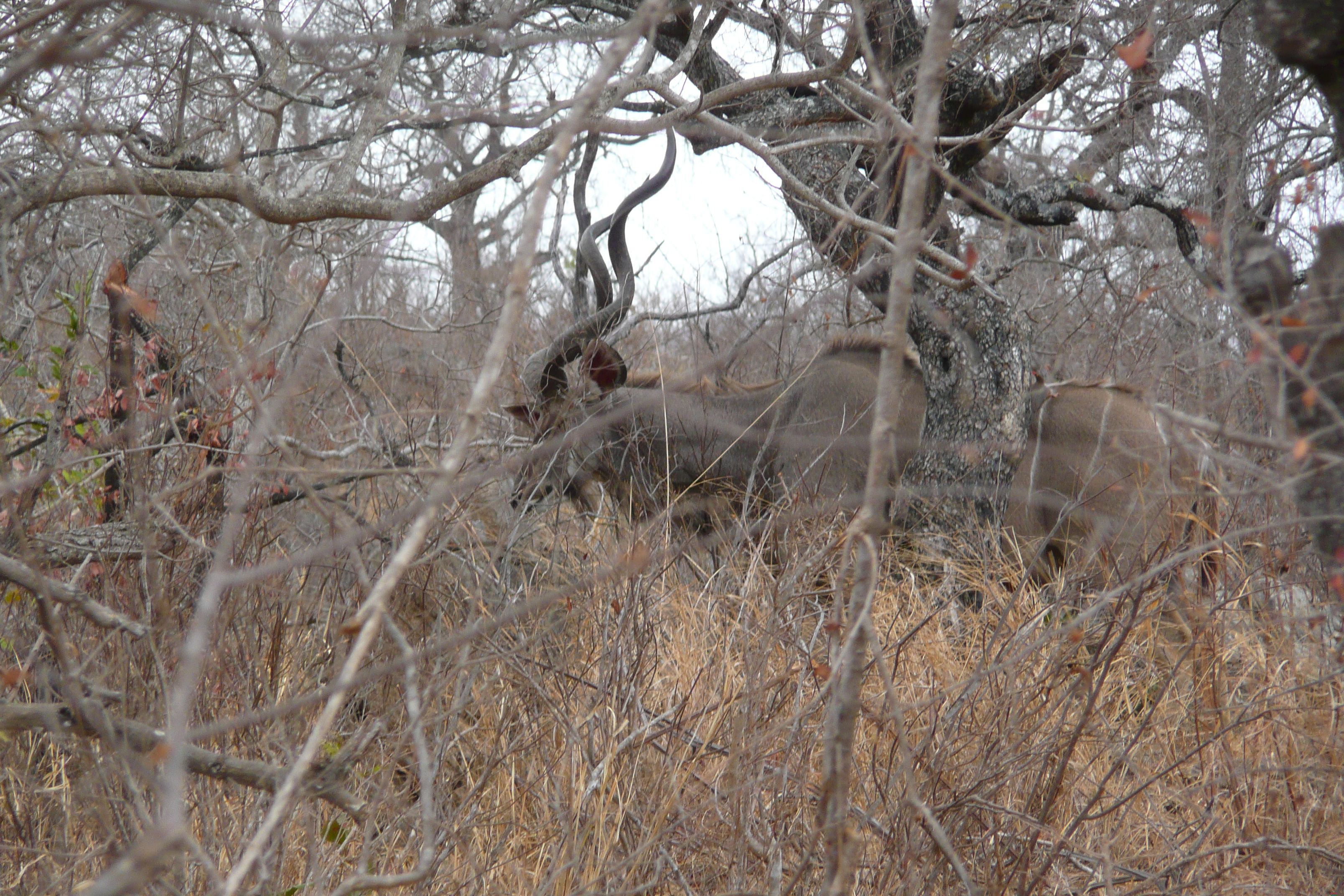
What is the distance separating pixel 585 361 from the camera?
4.70 metres

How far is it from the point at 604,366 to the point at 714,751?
2897 mm

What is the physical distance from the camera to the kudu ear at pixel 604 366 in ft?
15.6

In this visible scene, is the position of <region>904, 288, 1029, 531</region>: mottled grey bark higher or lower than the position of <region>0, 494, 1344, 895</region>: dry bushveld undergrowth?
higher

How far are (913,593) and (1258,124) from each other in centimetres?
297

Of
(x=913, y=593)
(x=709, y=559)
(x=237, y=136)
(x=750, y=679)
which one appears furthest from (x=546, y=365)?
(x=750, y=679)

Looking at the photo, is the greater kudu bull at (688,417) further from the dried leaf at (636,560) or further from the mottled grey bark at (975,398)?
the dried leaf at (636,560)

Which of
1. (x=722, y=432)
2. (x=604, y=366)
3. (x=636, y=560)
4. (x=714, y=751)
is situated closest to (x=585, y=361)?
(x=604, y=366)

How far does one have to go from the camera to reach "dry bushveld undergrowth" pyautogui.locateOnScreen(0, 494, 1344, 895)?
205cm

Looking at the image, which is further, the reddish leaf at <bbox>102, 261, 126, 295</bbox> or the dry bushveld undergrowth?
the reddish leaf at <bbox>102, 261, 126, 295</bbox>

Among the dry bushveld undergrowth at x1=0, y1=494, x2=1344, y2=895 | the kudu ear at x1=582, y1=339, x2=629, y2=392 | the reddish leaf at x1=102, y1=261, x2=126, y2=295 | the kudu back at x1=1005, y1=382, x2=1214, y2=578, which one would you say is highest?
the reddish leaf at x1=102, y1=261, x2=126, y2=295

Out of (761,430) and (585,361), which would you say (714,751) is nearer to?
(585,361)

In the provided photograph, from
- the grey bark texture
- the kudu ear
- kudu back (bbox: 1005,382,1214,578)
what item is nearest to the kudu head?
the kudu ear

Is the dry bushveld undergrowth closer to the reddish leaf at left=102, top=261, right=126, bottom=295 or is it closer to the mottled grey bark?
the reddish leaf at left=102, top=261, right=126, bottom=295

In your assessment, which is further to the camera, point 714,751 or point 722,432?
point 722,432
